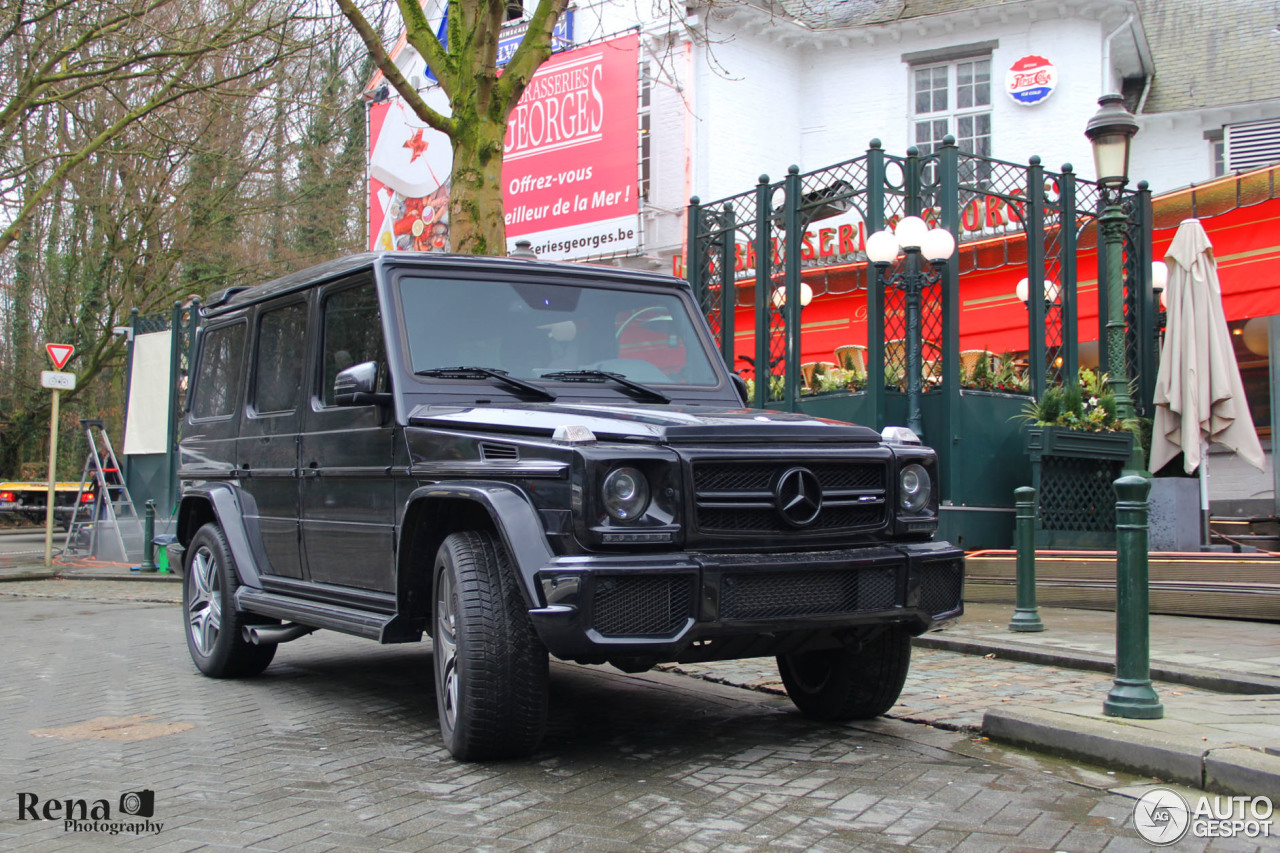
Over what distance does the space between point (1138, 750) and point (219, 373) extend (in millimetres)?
5557

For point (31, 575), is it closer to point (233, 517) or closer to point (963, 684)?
point (233, 517)

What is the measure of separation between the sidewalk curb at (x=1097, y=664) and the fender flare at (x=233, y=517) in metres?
4.24

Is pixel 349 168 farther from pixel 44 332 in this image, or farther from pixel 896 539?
pixel 896 539

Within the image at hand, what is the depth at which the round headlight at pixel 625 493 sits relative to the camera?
420 cm

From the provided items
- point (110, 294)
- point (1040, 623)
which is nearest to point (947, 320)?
point (1040, 623)

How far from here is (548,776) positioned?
4.47 m

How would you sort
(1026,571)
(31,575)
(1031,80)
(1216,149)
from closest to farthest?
(1026,571), (31,575), (1216,149), (1031,80)

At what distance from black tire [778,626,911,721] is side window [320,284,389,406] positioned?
2.31 m

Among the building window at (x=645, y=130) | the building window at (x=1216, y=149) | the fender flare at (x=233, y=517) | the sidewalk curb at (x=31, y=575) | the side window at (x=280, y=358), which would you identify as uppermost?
the building window at (x=645, y=130)

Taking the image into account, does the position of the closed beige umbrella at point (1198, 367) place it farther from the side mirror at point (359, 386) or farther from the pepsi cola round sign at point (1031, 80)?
the pepsi cola round sign at point (1031, 80)

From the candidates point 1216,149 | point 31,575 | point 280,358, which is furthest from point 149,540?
point 1216,149

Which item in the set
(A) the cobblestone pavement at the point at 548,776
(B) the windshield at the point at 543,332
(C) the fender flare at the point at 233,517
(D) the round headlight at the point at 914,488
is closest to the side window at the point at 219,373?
(C) the fender flare at the point at 233,517

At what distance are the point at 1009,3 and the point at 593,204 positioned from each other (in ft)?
25.1

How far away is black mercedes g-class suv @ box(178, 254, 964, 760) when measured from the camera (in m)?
4.23
